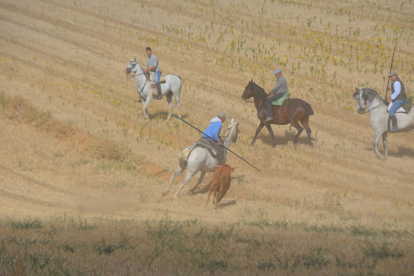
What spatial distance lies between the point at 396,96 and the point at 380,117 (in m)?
1.10

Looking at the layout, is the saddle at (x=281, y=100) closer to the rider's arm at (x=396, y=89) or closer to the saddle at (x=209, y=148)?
the rider's arm at (x=396, y=89)

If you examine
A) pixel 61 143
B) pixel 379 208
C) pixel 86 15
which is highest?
pixel 86 15

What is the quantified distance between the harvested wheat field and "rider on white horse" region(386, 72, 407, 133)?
1619 mm

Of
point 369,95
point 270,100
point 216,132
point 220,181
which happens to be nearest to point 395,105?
point 369,95

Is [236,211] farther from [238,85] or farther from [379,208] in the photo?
[238,85]

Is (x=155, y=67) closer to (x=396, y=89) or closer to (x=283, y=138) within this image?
(x=283, y=138)

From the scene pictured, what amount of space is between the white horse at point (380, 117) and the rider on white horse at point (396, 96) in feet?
0.66

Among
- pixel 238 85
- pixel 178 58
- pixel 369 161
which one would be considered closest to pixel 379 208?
pixel 369 161

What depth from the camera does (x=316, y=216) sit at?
1000 cm

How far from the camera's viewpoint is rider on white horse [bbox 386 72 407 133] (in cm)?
1534

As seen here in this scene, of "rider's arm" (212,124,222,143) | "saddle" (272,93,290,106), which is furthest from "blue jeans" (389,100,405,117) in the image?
"rider's arm" (212,124,222,143)

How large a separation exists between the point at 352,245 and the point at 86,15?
Result: 32.8 m

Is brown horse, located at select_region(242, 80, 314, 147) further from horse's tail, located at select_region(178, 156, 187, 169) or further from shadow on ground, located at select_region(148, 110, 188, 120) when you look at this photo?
horse's tail, located at select_region(178, 156, 187, 169)

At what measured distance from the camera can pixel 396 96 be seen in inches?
607
